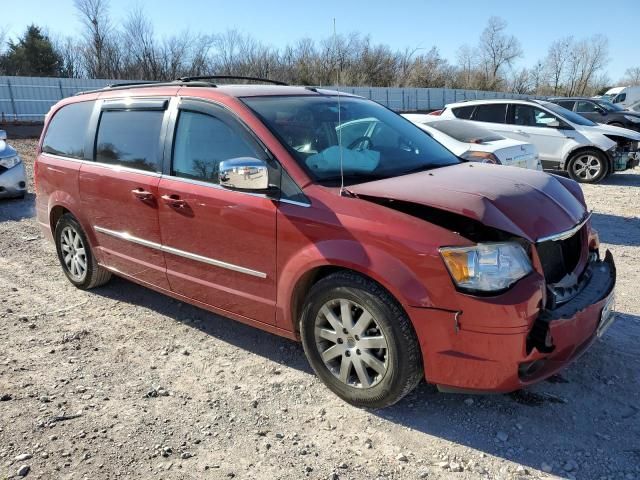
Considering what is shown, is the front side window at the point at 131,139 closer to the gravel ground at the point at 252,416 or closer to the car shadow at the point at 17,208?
the gravel ground at the point at 252,416

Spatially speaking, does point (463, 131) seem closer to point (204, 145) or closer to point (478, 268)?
point (204, 145)

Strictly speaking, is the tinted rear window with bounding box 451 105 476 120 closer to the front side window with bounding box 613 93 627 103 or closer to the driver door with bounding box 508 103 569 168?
the driver door with bounding box 508 103 569 168

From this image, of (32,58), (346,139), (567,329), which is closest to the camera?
(567,329)

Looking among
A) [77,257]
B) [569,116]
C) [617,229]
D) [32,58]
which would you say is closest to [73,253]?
[77,257]

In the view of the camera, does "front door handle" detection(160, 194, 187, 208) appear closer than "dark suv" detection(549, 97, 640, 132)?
Yes

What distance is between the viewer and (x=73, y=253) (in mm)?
5160

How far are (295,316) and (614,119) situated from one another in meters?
16.9

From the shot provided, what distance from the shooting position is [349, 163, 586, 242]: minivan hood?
2.80m

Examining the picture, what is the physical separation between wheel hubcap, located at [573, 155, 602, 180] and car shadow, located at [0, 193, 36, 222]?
10348 millimetres

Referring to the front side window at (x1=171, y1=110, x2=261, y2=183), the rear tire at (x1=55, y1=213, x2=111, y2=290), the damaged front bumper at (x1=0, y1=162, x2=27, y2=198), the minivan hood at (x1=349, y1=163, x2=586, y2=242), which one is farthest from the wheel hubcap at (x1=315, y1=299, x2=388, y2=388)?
A: the damaged front bumper at (x1=0, y1=162, x2=27, y2=198)

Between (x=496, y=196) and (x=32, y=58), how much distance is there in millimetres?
47059

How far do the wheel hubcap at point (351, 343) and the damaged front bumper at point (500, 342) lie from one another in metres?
0.28

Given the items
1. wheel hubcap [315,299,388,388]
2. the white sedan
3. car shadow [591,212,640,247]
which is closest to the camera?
wheel hubcap [315,299,388,388]

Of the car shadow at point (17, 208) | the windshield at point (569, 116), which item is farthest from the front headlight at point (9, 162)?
the windshield at point (569, 116)
